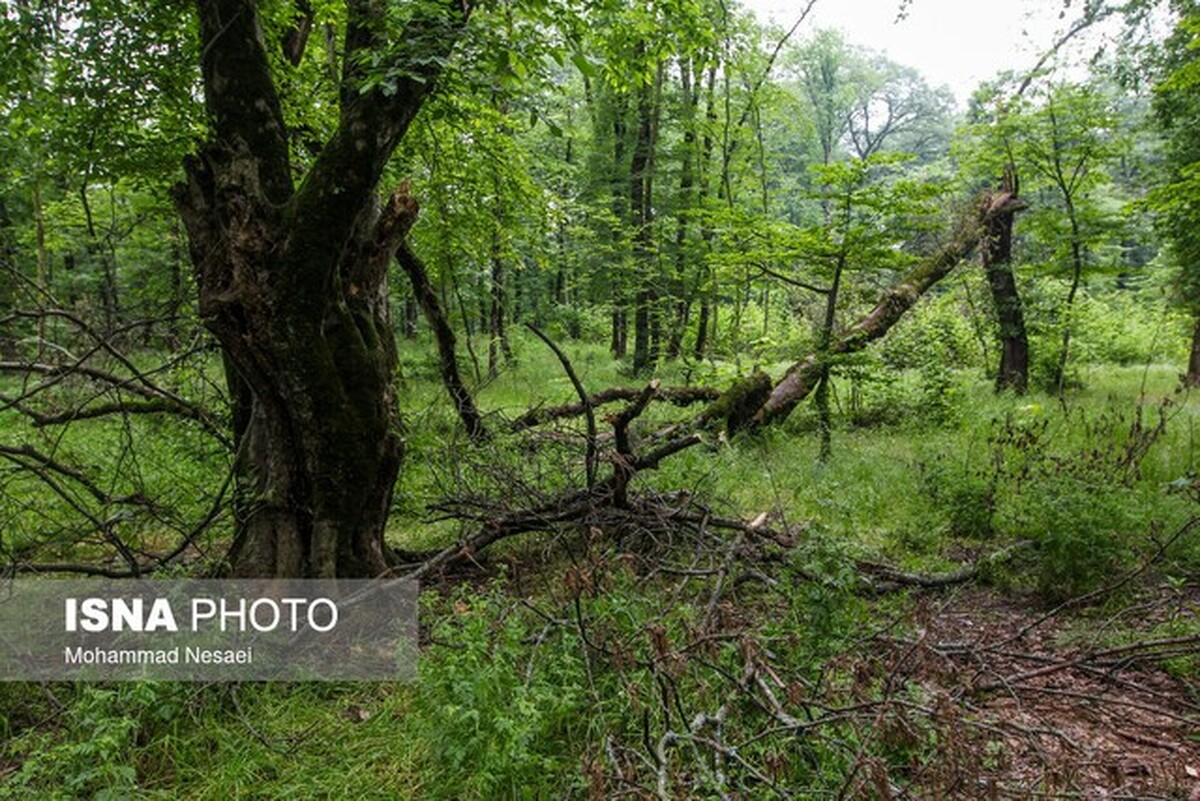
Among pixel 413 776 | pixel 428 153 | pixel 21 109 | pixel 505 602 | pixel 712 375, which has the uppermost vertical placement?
pixel 428 153

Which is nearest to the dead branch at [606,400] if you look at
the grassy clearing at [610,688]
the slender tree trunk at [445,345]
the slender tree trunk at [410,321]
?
the slender tree trunk at [445,345]

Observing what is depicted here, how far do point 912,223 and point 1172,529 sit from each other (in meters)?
3.69

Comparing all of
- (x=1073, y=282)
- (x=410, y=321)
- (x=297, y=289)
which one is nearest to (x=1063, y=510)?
(x=297, y=289)

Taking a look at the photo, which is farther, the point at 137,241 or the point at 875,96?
the point at 875,96

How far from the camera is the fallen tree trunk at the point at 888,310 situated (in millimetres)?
7973

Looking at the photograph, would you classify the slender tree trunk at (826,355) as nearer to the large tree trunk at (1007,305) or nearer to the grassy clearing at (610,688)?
the grassy clearing at (610,688)

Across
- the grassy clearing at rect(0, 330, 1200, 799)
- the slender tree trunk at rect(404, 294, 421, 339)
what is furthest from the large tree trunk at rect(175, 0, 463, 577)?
the slender tree trunk at rect(404, 294, 421, 339)

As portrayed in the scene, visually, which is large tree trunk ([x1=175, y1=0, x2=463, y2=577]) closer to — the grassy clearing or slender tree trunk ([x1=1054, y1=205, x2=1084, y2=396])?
the grassy clearing

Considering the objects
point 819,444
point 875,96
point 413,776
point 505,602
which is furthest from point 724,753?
point 875,96

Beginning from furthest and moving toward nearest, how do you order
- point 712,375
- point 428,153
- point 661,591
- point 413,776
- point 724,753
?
point 712,375
point 428,153
point 661,591
point 413,776
point 724,753

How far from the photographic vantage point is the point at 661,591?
13.1 ft

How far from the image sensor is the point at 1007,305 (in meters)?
11.7

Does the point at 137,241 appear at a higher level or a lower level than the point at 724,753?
higher

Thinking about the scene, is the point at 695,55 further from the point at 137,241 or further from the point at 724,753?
the point at 137,241
